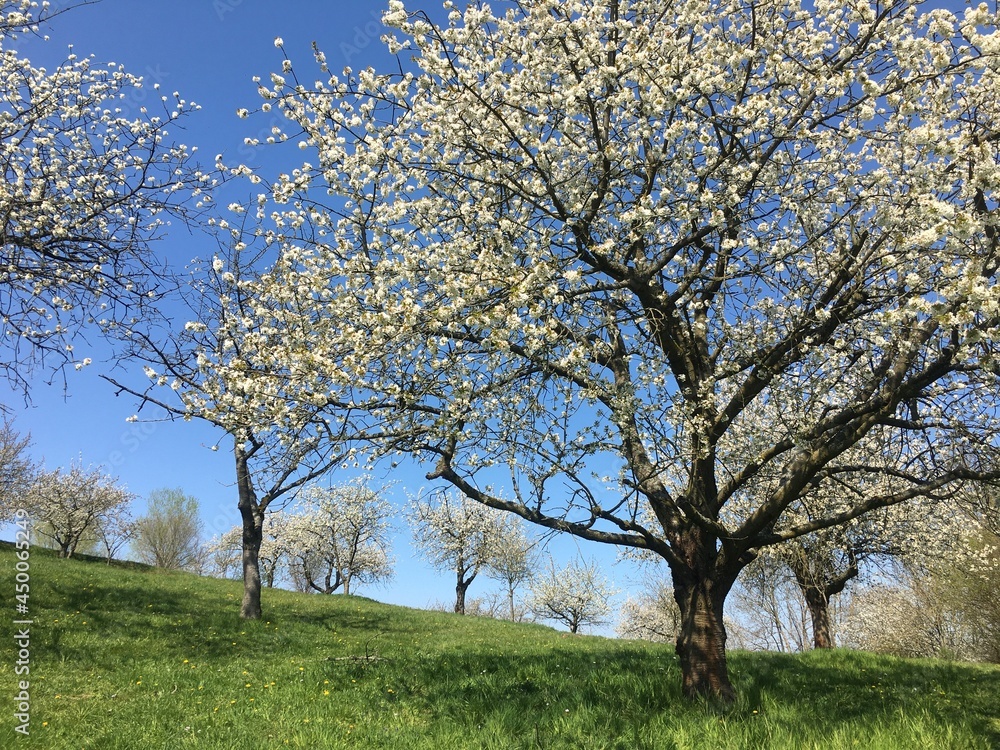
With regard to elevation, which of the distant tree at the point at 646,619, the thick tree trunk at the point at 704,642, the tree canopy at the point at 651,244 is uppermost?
the tree canopy at the point at 651,244

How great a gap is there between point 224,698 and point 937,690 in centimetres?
1081

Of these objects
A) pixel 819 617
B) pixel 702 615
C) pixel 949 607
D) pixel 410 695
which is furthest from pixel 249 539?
pixel 949 607

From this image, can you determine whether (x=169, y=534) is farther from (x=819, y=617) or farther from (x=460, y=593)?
(x=819, y=617)

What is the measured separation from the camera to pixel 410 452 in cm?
775

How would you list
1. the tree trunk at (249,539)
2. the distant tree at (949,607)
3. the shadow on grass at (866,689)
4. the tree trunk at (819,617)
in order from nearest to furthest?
the shadow on grass at (866,689) → the tree trunk at (249,539) → the distant tree at (949,607) → the tree trunk at (819,617)

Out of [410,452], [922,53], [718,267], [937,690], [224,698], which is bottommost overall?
[937,690]

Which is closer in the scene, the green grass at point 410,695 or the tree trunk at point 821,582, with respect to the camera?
the green grass at point 410,695

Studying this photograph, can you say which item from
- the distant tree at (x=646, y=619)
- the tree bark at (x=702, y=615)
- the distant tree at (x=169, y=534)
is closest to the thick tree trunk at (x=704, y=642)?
the tree bark at (x=702, y=615)

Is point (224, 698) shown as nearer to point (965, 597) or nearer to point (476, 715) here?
point (476, 715)

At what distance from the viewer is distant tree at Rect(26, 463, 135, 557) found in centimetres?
3591

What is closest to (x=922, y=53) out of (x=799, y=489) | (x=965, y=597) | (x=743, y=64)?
(x=743, y=64)

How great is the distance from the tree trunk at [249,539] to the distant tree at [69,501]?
2725cm

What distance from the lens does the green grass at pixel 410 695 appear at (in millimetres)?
5742

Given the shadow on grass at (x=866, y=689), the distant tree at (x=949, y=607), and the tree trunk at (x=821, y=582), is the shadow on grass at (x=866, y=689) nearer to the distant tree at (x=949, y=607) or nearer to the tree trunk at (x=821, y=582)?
the tree trunk at (x=821, y=582)
